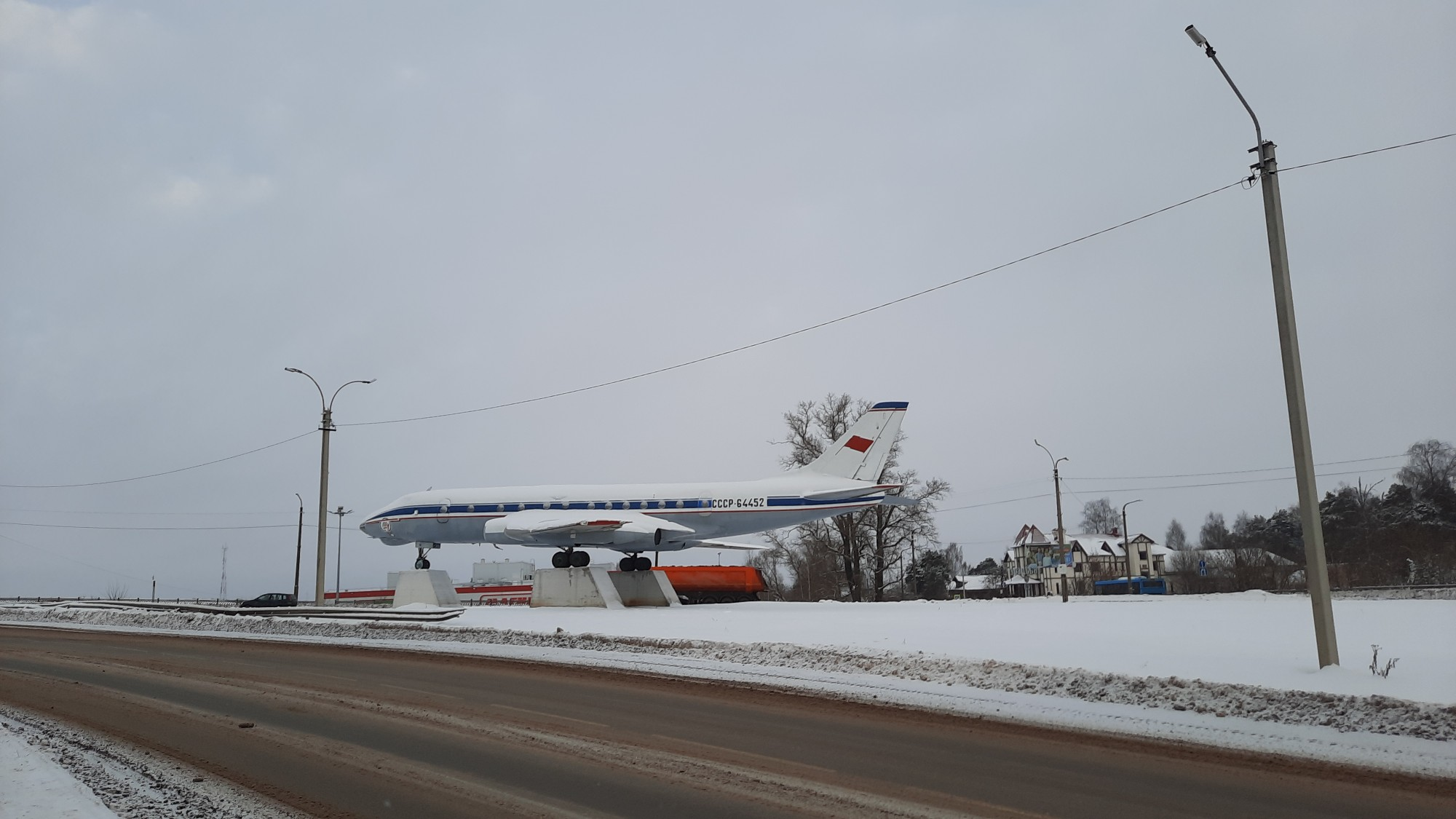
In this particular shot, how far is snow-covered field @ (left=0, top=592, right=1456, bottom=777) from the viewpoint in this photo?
9.73 metres

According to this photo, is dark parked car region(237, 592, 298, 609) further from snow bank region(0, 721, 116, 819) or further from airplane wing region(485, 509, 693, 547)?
snow bank region(0, 721, 116, 819)

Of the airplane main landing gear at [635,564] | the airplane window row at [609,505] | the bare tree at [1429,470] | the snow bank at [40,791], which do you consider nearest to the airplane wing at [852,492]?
the airplane window row at [609,505]

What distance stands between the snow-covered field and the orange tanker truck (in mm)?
12705

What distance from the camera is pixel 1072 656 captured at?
14852 millimetres

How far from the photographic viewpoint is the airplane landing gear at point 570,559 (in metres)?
32.6

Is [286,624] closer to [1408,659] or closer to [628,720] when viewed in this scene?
[628,720]

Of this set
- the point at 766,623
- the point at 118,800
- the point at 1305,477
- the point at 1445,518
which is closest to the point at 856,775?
the point at 118,800

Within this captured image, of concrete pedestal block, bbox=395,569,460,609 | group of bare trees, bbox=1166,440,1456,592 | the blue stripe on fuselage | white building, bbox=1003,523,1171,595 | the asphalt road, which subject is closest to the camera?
the asphalt road

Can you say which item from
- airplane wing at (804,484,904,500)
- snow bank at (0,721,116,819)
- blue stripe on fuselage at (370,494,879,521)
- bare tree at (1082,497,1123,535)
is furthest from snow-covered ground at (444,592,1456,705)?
bare tree at (1082,497,1123,535)

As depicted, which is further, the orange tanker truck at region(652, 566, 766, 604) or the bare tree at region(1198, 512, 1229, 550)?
the bare tree at region(1198, 512, 1229, 550)

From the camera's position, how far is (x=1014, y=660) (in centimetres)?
1453

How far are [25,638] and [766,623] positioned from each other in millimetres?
20815

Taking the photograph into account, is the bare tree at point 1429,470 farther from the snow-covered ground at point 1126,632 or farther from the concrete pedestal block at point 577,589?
the concrete pedestal block at point 577,589

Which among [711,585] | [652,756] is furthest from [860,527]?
[652,756]
